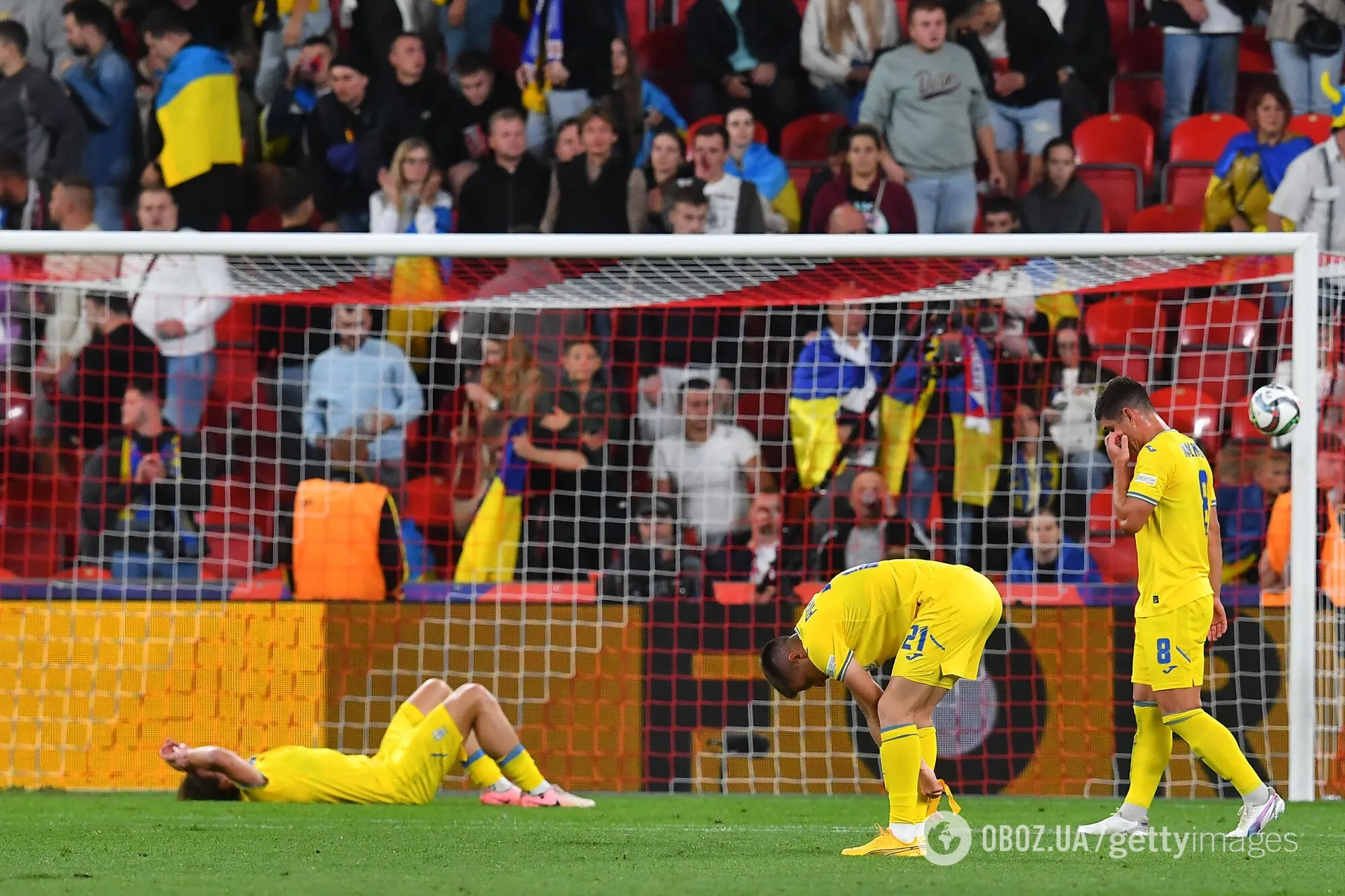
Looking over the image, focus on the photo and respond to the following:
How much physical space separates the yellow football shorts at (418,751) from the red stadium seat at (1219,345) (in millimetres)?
5321

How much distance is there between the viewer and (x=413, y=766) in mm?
8953

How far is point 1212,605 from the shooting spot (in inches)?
275

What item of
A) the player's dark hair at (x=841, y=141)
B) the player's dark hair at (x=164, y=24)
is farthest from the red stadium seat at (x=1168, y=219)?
the player's dark hair at (x=164, y=24)

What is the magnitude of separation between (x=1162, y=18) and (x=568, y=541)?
21.0ft

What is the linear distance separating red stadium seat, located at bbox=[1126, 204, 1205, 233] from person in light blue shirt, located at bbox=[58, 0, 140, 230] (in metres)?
7.32

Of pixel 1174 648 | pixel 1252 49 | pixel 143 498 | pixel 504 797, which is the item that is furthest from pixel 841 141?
pixel 1174 648

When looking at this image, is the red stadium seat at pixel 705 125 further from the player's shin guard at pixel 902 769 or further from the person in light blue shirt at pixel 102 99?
the player's shin guard at pixel 902 769

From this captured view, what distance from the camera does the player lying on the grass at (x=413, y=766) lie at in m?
8.87

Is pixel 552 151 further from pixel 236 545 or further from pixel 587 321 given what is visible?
pixel 236 545

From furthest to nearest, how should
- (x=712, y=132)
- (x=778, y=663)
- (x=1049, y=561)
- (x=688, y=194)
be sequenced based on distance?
(x=712, y=132) → (x=688, y=194) → (x=1049, y=561) → (x=778, y=663)

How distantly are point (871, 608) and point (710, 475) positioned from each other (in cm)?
462

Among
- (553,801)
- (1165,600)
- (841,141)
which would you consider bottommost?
(553,801)

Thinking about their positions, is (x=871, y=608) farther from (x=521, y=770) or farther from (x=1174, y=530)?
(x=521, y=770)

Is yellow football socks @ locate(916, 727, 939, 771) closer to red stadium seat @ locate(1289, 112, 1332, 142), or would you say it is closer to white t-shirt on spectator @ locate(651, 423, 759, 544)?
white t-shirt on spectator @ locate(651, 423, 759, 544)
